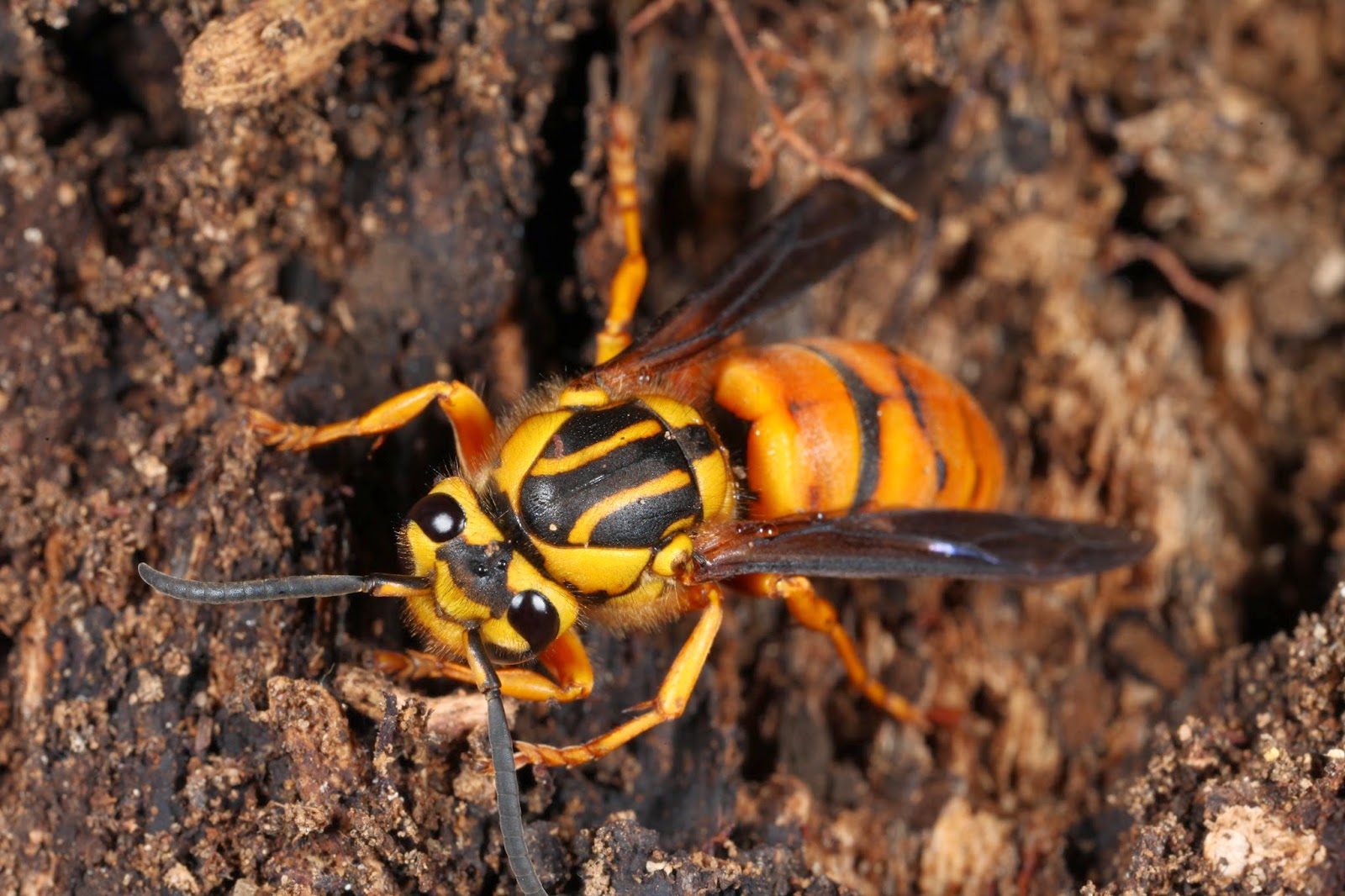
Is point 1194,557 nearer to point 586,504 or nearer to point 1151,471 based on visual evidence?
point 1151,471

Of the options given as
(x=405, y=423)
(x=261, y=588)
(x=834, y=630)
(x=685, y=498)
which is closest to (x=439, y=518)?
(x=261, y=588)

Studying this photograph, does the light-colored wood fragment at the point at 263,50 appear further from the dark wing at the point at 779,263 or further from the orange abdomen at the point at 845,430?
the orange abdomen at the point at 845,430

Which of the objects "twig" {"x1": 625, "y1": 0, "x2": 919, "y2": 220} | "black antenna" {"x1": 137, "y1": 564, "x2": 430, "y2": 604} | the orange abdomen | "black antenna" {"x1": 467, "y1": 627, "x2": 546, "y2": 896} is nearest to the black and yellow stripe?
the orange abdomen

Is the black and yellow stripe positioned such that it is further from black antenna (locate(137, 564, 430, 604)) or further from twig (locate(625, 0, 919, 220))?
twig (locate(625, 0, 919, 220))

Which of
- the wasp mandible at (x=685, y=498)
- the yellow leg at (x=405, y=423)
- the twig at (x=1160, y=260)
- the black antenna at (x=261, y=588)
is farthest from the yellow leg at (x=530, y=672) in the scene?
the twig at (x=1160, y=260)

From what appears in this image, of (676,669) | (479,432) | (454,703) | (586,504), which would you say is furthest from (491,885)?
(479,432)
